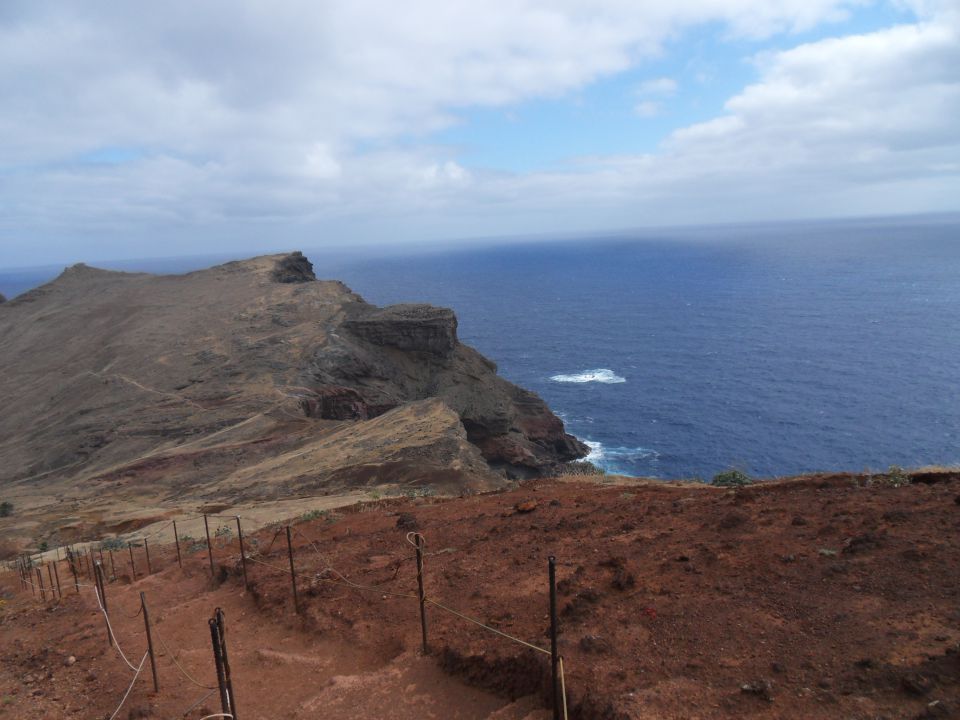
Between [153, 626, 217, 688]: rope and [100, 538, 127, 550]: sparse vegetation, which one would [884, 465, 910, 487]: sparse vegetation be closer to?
[153, 626, 217, 688]: rope

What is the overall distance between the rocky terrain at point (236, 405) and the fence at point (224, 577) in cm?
758

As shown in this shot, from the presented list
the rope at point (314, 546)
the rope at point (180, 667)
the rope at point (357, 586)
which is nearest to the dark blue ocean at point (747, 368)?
the rope at point (314, 546)

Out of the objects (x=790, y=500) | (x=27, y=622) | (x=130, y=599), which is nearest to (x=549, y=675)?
(x=790, y=500)

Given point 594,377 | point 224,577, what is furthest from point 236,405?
point 594,377

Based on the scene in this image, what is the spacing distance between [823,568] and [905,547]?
1564 millimetres

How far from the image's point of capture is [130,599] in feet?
49.0

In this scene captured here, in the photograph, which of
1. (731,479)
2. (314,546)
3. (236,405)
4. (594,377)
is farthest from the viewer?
(594,377)

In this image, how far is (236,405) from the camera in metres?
41.1

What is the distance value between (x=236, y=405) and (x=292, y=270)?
37.8 m

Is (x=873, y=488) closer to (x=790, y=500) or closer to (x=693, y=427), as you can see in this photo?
(x=790, y=500)

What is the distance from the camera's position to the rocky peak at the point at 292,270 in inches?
2793

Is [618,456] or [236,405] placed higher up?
[236,405]

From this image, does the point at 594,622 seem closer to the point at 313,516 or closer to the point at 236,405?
the point at 313,516

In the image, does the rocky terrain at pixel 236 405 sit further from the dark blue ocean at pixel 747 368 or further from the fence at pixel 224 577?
the dark blue ocean at pixel 747 368
